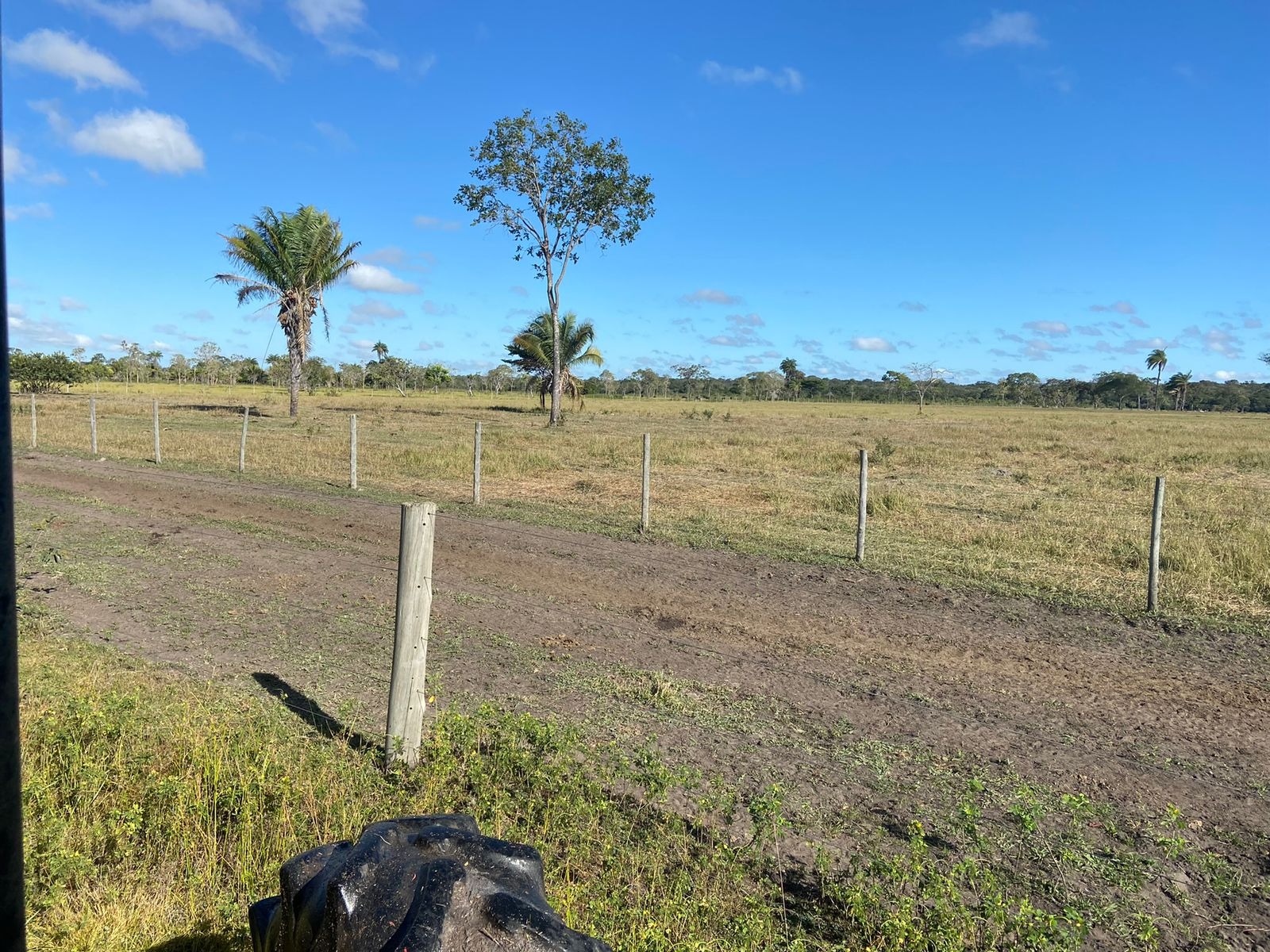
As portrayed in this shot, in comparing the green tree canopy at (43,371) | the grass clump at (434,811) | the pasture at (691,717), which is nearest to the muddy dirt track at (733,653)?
the pasture at (691,717)

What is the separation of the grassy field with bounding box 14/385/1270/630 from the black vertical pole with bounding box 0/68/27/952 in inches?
354

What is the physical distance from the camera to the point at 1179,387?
12138 centimetres

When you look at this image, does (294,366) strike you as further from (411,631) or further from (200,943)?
(200,943)

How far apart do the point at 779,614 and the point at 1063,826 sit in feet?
13.1

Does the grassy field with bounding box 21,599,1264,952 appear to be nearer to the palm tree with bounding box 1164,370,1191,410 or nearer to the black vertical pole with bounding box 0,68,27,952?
the black vertical pole with bounding box 0,68,27,952

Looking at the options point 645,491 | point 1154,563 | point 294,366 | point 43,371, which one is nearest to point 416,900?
point 1154,563

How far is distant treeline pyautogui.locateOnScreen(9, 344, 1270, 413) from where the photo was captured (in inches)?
4326

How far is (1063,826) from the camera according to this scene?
4.30m

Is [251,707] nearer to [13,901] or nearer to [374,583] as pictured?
[374,583]

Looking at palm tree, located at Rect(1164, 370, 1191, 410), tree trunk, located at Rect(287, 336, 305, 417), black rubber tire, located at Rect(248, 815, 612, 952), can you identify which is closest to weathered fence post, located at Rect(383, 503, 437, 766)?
black rubber tire, located at Rect(248, 815, 612, 952)

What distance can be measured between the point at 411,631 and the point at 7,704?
12.0ft

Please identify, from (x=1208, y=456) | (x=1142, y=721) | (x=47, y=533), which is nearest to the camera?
(x=1142, y=721)

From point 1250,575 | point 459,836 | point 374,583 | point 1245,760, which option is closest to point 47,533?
point 374,583

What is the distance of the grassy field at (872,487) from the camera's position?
988 cm
